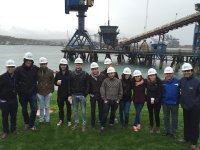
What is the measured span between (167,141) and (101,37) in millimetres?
78704

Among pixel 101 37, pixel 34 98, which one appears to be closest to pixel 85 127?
pixel 34 98

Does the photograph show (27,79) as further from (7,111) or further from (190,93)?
(190,93)

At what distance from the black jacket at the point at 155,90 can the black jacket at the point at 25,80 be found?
11.2ft

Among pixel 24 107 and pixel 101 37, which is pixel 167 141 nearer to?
pixel 24 107

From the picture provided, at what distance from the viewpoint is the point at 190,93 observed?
24.7 feet

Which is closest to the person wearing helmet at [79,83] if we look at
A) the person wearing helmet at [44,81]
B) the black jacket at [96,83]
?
the black jacket at [96,83]

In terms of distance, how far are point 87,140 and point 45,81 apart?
7.47 ft

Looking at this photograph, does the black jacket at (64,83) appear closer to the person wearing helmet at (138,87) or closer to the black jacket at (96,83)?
the black jacket at (96,83)

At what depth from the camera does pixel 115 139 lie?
27.7ft

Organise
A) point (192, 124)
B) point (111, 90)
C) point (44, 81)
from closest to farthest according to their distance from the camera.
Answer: point (192, 124), point (111, 90), point (44, 81)

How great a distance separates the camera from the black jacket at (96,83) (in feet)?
28.9

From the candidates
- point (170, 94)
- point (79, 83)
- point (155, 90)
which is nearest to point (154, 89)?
point (155, 90)

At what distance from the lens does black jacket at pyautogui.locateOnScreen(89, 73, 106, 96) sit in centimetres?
881

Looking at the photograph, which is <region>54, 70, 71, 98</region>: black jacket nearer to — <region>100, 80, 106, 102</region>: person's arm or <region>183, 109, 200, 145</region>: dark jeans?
<region>100, 80, 106, 102</region>: person's arm
